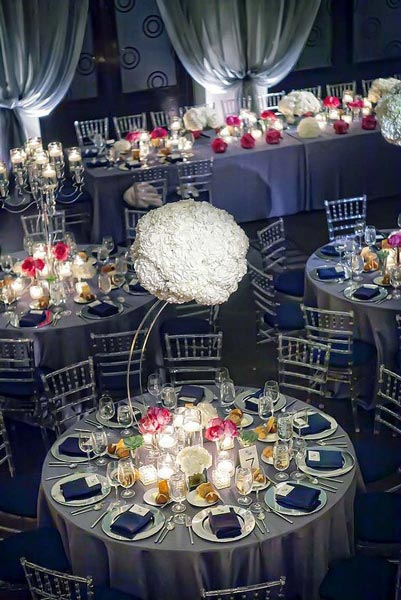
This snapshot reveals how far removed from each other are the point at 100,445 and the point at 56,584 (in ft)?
2.74

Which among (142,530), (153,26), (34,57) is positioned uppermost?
(153,26)

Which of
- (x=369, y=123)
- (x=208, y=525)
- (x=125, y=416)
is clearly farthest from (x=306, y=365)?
(x=369, y=123)

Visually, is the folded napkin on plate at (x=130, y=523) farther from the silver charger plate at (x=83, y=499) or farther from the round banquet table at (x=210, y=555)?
the silver charger plate at (x=83, y=499)

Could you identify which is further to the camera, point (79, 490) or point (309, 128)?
point (309, 128)

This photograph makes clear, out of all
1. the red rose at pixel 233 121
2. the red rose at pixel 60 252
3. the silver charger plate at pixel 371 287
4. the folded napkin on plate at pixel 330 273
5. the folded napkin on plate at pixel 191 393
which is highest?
the red rose at pixel 233 121

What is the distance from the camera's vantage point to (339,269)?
701 cm

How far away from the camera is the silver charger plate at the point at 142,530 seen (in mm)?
4320

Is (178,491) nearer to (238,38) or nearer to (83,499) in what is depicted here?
(83,499)

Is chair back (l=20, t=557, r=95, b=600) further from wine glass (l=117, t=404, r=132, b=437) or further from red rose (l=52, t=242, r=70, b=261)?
red rose (l=52, t=242, r=70, b=261)

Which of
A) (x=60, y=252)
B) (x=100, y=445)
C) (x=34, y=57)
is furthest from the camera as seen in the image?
(x=34, y=57)

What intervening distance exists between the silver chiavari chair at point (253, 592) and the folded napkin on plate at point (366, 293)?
→ 108 inches

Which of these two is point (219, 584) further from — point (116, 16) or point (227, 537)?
point (116, 16)

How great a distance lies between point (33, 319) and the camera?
652cm

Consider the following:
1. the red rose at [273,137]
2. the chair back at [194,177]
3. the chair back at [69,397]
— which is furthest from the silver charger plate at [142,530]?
the red rose at [273,137]
